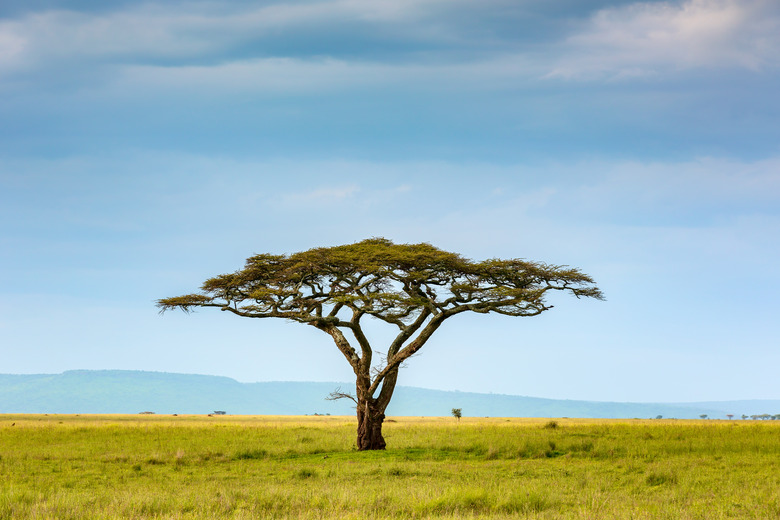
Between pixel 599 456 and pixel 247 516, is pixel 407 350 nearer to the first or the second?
pixel 599 456

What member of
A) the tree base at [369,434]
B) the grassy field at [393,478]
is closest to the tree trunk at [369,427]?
the tree base at [369,434]

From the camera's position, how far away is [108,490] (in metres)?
18.0

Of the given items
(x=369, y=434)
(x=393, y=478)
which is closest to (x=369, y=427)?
(x=369, y=434)

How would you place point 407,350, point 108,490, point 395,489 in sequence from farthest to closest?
point 407,350 → point 108,490 → point 395,489

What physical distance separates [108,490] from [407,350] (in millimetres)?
15117

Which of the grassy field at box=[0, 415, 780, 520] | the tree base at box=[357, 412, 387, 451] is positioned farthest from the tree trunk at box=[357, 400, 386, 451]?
the grassy field at box=[0, 415, 780, 520]

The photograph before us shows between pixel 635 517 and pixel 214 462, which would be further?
pixel 214 462

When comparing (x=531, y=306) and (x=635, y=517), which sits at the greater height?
(x=531, y=306)

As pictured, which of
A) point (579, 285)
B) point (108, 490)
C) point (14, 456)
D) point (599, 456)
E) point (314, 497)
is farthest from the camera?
point (579, 285)

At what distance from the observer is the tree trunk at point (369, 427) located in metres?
30.7

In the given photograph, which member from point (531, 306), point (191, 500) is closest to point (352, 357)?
point (531, 306)

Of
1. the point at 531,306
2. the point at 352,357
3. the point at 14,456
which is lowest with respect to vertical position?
the point at 14,456

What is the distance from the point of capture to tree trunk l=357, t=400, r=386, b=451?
30.7m

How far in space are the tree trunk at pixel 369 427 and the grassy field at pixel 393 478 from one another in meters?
1.14
